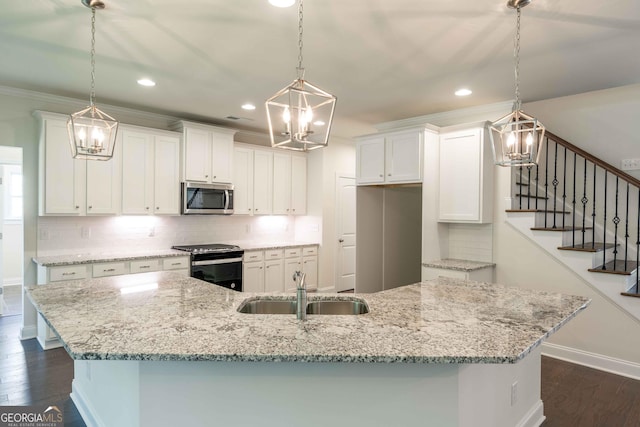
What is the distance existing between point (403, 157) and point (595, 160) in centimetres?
198

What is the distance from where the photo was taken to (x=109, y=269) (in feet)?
13.7

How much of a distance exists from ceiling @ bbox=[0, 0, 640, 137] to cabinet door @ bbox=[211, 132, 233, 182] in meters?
0.98

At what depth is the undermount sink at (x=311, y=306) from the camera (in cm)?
225

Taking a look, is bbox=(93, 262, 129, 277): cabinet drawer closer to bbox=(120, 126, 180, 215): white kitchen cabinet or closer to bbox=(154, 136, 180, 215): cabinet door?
bbox=(120, 126, 180, 215): white kitchen cabinet

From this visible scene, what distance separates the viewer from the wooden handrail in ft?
12.3

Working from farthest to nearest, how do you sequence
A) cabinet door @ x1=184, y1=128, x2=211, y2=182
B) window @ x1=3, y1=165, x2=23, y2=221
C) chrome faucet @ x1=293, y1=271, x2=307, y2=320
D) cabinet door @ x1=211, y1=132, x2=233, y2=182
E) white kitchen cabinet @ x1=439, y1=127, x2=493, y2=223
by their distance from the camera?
window @ x1=3, y1=165, x2=23, y2=221
cabinet door @ x1=211, y1=132, x2=233, y2=182
cabinet door @ x1=184, y1=128, x2=211, y2=182
white kitchen cabinet @ x1=439, y1=127, x2=493, y2=223
chrome faucet @ x1=293, y1=271, x2=307, y2=320

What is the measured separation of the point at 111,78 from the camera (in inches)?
144

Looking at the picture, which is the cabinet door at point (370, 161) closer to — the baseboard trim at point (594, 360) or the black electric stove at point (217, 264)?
the black electric stove at point (217, 264)

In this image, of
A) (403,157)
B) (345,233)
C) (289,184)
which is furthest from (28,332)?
(403,157)

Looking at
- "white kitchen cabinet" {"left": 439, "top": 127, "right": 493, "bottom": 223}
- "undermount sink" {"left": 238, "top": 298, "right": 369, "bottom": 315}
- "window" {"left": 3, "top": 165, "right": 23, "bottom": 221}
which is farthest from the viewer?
"window" {"left": 3, "top": 165, "right": 23, "bottom": 221}

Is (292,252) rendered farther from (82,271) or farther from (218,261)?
(82,271)

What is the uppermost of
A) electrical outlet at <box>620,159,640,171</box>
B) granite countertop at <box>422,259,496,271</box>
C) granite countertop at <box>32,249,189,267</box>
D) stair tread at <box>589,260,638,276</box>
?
electrical outlet at <box>620,159,640,171</box>

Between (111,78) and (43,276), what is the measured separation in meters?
2.14

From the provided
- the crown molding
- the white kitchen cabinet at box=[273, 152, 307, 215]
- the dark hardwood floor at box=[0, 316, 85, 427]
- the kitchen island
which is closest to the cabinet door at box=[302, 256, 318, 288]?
the white kitchen cabinet at box=[273, 152, 307, 215]
